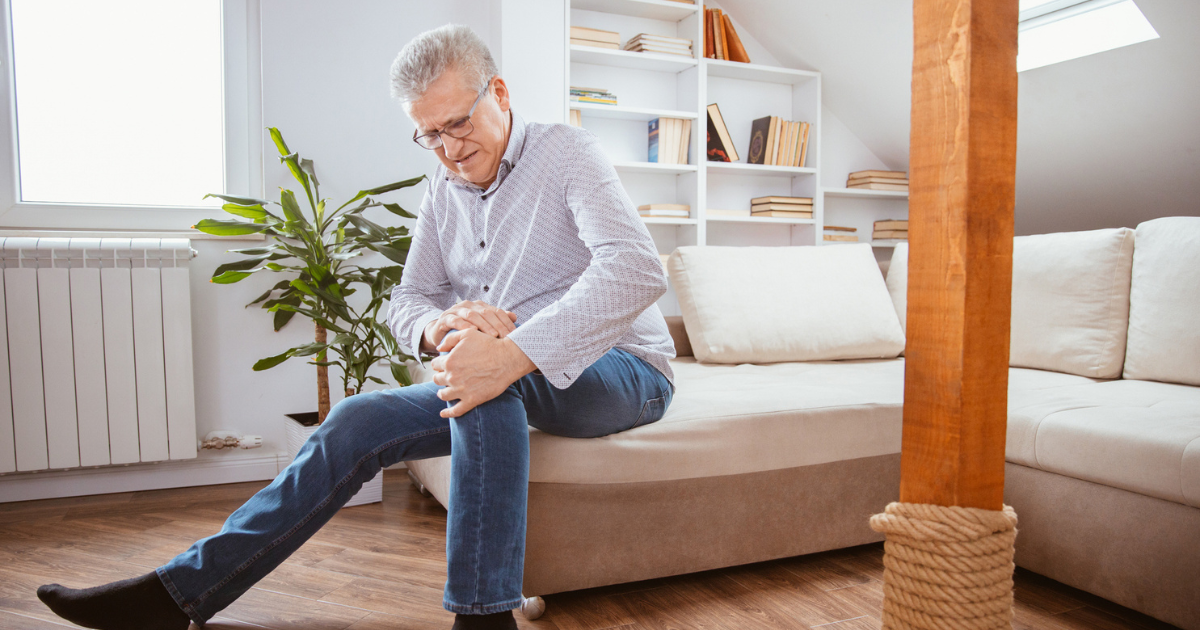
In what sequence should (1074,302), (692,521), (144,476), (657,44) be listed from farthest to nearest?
(657,44)
(144,476)
(1074,302)
(692,521)

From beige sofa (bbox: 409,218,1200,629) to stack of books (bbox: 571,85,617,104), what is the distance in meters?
1.27

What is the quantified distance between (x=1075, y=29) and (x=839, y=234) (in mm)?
1245

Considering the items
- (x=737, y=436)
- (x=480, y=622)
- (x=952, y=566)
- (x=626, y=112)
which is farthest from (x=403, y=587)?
(x=626, y=112)

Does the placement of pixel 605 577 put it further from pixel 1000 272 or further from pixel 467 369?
pixel 1000 272

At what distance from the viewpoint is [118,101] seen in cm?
249

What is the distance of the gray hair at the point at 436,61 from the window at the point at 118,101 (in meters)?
1.71

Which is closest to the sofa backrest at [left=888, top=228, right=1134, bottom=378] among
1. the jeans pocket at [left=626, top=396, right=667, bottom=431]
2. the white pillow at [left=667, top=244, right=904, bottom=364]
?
the white pillow at [left=667, top=244, right=904, bottom=364]

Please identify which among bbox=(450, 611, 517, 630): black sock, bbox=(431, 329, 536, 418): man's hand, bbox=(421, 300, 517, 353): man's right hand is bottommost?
bbox=(450, 611, 517, 630): black sock

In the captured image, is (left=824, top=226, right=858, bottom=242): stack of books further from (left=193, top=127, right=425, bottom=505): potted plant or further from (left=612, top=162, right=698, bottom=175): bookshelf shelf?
(left=193, top=127, right=425, bottom=505): potted plant

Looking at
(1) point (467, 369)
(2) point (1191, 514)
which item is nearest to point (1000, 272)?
(1) point (467, 369)

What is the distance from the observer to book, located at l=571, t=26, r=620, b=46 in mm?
2942

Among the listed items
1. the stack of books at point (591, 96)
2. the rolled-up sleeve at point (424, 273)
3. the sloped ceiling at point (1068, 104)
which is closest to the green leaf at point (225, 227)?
the rolled-up sleeve at point (424, 273)

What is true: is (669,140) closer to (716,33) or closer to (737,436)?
(716,33)

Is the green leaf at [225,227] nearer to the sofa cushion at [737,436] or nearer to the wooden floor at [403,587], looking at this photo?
the wooden floor at [403,587]
